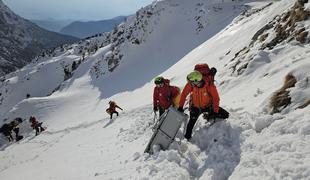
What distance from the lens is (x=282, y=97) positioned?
382 inches

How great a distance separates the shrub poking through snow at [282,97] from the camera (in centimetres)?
949

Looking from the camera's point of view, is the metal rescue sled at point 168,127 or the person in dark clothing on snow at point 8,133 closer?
the metal rescue sled at point 168,127

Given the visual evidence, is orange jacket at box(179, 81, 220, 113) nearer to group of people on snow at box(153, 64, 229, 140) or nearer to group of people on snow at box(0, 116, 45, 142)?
group of people on snow at box(153, 64, 229, 140)

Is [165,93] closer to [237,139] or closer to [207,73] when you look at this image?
[207,73]

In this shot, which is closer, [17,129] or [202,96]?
[202,96]

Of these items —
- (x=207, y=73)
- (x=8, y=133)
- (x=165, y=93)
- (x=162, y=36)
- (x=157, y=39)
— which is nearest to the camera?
(x=207, y=73)

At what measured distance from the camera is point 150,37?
4716 centimetres

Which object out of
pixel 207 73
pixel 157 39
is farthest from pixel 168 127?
pixel 157 39

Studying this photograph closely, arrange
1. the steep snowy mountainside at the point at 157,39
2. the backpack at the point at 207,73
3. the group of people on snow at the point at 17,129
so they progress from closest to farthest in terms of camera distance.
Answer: the backpack at the point at 207,73
the group of people on snow at the point at 17,129
the steep snowy mountainside at the point at 157,39

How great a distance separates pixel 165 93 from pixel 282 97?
187 inches

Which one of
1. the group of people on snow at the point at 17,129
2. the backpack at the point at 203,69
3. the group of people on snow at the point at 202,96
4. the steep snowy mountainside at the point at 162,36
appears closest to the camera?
the group of people on snow at the point at 202,96

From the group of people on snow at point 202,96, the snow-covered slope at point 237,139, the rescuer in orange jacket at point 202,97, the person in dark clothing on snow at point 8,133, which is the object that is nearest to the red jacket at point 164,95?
the snow-covered slope at point 237,139

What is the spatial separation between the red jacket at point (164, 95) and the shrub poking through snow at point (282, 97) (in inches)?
162

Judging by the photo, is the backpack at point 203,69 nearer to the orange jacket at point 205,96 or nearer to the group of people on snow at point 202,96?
the group of people on snow at point 202,96
